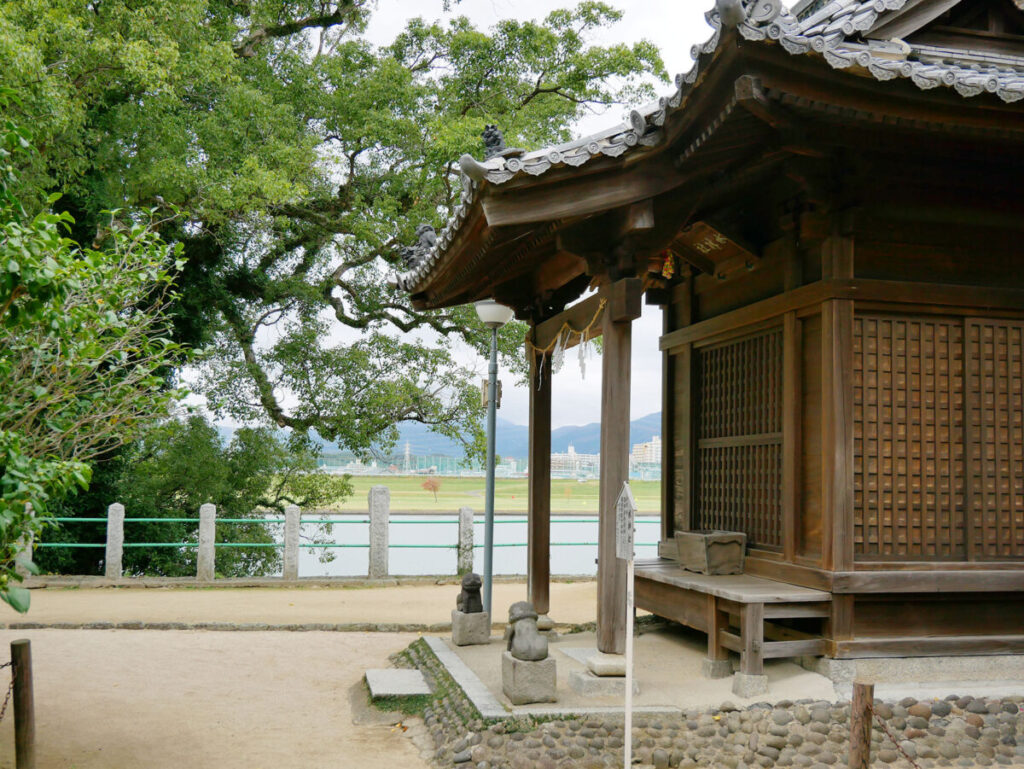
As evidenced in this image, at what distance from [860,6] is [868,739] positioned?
15.8ft

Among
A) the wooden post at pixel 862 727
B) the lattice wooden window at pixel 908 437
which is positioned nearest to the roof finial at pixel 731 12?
the lattice wooden window at pixel 908 437

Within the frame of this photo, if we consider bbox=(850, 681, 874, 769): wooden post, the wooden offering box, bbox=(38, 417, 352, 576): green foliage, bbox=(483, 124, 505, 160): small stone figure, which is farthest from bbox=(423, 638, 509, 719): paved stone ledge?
bbox=(38, 417, 352, 576): green foliage

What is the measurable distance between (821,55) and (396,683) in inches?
241

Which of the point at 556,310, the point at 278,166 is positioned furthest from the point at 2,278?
the point at 278,166

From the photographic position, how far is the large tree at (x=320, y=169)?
15.7m

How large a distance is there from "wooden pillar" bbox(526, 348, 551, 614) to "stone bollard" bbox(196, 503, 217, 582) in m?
8.74

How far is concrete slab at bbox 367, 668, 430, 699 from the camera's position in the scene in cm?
783

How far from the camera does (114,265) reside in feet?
19.4

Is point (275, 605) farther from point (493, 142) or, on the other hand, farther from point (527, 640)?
point (493, 142)

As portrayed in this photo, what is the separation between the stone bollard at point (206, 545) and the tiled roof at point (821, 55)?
11.3 meters

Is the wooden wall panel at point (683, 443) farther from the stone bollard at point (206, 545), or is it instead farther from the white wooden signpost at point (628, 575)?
the stone bollard at point (206, 545)

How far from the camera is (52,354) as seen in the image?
19.1 feet

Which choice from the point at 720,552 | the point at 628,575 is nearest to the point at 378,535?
the point at 720,552

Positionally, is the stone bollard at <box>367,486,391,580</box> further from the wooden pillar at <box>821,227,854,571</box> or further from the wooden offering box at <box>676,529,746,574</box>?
the wooden pillar at <box>821,227,854,571</box>
